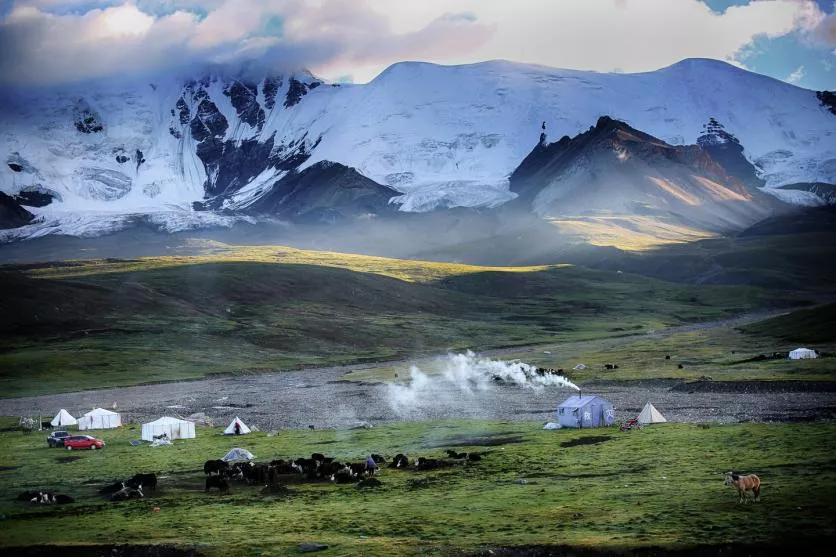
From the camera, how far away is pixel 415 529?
39719 mm

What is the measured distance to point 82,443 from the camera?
73062 mm

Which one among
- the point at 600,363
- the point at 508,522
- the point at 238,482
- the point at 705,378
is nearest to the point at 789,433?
the point at 508,522

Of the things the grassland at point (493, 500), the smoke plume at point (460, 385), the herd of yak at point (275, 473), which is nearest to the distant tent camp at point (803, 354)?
the smoke plume at point (460, 385)

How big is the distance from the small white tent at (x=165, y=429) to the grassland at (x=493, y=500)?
827 cm

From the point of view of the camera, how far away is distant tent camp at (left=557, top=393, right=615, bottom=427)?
71938 millimetres

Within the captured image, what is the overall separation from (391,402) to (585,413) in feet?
109

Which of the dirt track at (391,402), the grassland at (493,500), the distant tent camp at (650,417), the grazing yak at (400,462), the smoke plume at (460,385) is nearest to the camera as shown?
the grassland at (493,500)

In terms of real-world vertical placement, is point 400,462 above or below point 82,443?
below

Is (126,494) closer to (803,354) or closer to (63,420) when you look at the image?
(63,420)

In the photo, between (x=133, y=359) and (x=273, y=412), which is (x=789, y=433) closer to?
(x=273, y=412)

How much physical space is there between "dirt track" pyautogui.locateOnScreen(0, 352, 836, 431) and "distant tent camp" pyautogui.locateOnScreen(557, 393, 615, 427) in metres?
4.75

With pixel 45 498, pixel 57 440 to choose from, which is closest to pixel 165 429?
pixel 57 440

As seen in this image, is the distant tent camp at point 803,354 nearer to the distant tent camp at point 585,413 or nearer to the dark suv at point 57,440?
the distant tent camp at point 585,413

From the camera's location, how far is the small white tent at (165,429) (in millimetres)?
76625
